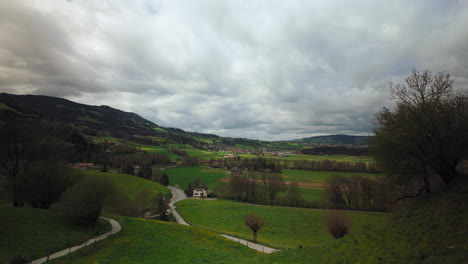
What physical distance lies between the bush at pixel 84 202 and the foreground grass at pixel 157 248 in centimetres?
434

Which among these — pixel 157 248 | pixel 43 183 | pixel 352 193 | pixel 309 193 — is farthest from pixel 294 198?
pixel 43 183

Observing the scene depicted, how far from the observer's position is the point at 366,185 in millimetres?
50438

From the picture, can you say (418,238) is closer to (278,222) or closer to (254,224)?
(254,224)

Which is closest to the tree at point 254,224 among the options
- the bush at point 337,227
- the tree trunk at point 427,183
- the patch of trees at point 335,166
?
the bush at point 337,227

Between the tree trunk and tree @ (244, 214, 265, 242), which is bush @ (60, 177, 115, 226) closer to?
tree @ (244, 214, 265, 242)

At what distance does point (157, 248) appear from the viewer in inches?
757

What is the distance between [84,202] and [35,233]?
540 centimetres

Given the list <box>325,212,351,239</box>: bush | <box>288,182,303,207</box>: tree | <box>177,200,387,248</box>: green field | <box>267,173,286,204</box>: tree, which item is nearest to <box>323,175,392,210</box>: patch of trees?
<box>177,200,387,248</box>: green field

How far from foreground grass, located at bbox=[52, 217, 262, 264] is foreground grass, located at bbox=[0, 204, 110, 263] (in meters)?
2.27

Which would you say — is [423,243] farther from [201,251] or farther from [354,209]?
[354,209]

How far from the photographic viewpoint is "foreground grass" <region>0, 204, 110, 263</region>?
14320 millimetres

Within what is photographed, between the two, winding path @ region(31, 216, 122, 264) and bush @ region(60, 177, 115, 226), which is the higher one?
bush @ region(60, 177, 115, 226)

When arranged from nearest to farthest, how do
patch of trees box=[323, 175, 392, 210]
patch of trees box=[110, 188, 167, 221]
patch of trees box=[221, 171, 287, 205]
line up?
patch of trees box=[110, 188, 167, 221], patch of trees box=[323, 175, 392, 210], patch of trees box=[221, 171, 287, 205]

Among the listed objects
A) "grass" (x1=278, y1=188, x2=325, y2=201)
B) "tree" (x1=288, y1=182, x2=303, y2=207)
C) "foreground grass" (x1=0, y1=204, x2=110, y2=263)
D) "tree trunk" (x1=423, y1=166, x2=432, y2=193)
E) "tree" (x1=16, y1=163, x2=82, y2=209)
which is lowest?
"grass" (x1=278, y1=188, x2=325, y2=201)
